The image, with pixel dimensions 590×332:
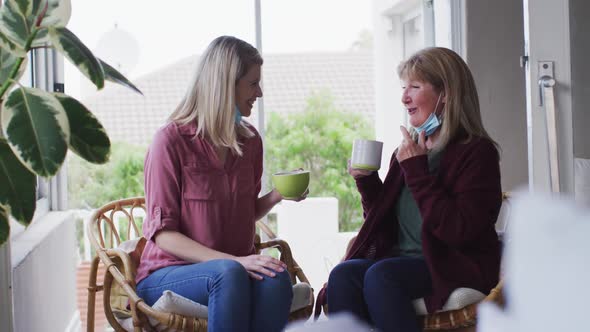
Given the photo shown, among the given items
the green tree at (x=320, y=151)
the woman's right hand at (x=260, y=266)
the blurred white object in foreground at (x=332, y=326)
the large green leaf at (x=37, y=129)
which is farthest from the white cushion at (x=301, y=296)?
the green tree at (x=320, y=151)

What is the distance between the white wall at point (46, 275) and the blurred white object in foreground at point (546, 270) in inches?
60.8

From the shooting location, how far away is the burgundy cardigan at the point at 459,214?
5.29 feet

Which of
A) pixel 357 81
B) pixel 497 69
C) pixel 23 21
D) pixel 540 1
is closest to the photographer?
pixel 23 21

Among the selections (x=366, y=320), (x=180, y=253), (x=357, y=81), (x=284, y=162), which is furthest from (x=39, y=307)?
(x=357, y=81)

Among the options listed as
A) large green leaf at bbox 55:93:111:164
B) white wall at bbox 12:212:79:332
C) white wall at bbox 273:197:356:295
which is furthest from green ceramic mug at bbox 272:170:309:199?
white wall at bbox 273:197:356:295

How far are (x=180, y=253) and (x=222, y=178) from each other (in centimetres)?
24

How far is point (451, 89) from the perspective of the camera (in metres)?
1.75

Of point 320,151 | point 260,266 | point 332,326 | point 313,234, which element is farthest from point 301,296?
point 320,151

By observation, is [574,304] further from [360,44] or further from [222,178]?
[360,44]

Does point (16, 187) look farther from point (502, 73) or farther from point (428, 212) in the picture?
point (502, 73)

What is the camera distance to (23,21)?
88 centimetres

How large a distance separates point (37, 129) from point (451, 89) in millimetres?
1199

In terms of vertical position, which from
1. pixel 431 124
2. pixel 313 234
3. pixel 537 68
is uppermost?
pixel 537 68

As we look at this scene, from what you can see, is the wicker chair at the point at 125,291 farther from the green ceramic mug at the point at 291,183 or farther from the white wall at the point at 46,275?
the green ceramic mug at the point at 291,183
